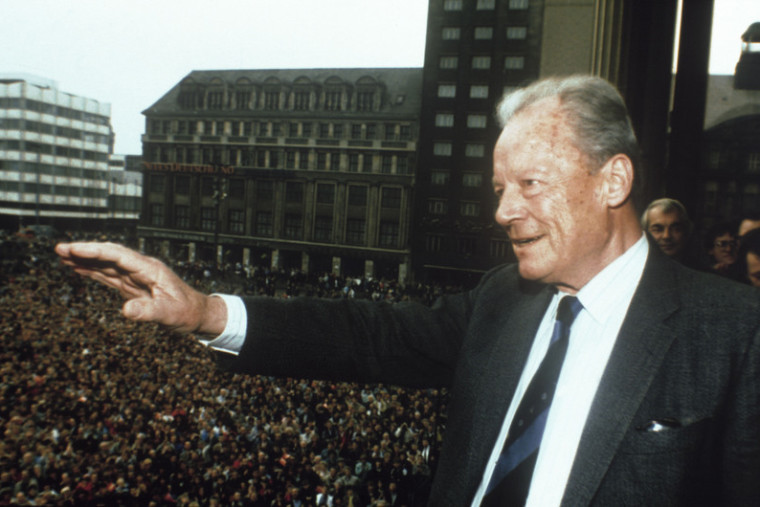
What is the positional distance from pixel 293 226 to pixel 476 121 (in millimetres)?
2204

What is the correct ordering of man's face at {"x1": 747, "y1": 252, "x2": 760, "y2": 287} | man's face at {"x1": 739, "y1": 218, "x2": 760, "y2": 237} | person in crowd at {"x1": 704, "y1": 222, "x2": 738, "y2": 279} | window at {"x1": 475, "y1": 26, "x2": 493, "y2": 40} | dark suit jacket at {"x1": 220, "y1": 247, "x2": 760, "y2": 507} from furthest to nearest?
window at {"x1": 475, "y1": 26, "x2": 493, "y2": 40} → person in crowd at {"x1": 704, "y1": 222, "x2": 738, "y2": 279} → man's face at {"x1": 739, "y1": 218, "x2": 760, "y2": 237} → man's face at {"x1": 747, "y1": 252, "x2": 760, "y2": 287} → dark suit jacket at {"x1": 220, "y1": 247, "x2": 760, "y2": 507}

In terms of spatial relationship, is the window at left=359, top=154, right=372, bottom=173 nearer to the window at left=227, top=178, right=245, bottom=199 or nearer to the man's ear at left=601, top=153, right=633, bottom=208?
the window at left=227, top=178, right=245, bottom=199

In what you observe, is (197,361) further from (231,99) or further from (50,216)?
(231,99)

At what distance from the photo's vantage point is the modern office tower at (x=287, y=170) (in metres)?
4.84

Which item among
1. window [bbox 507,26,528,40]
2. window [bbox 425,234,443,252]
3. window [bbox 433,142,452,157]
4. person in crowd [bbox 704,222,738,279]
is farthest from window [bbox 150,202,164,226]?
person in crowd [bbox 704,222,738,279]

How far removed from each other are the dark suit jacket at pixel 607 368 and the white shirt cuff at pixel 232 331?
0.01 meters

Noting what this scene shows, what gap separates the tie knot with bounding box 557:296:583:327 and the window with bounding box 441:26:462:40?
409 centimetres

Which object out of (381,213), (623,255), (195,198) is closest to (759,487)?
(623,255)

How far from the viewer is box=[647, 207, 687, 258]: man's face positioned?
171cm

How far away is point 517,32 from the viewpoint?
440 centimetres

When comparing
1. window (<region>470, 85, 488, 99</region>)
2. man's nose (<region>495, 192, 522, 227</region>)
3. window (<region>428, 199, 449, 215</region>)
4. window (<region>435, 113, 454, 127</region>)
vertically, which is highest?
window (<region>470, 85, 488, 99</region>)

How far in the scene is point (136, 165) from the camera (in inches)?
215

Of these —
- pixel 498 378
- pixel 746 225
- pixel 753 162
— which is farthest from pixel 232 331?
pixel 753 162

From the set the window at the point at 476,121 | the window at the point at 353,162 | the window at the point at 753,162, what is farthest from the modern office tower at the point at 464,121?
the window at the point at 753,162
